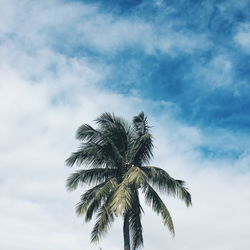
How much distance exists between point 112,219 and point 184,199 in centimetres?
442

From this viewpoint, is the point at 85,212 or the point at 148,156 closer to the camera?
the point at 85,212

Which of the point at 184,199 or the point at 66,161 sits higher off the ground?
the point at 66,161

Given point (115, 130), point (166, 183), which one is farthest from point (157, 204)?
point (115, 130)

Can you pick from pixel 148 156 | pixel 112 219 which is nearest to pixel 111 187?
pixel 112 219

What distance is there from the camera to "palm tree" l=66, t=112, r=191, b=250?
2364 centimetres

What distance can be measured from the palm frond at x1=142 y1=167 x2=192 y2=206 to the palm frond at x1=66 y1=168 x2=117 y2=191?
2.29m

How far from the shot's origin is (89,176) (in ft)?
84.2

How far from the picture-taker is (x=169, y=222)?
23.7 meters

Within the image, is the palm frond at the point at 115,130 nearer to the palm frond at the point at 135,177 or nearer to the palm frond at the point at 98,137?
the palm frond at the point at 98,137

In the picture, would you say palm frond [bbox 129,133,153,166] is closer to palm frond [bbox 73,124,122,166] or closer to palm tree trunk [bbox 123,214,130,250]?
palm frond [bbox 73,124,122,166]

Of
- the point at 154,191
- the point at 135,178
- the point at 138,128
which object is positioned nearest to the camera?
the point at 135,178

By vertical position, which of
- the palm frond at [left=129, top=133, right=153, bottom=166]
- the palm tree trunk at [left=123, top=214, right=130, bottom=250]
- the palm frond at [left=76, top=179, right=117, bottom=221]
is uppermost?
the palm frond at [left=129, top=133, right=153, bottom=166]

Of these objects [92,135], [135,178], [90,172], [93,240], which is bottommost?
[93,240]

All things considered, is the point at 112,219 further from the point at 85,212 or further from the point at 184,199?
the point at 184,199
